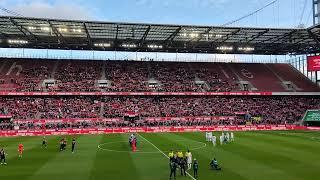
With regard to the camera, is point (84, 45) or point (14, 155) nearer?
point (14, 155)

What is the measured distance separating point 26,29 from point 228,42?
1616 inches

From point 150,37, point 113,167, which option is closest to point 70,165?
point 113,167

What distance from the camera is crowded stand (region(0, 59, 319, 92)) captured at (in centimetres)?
7650

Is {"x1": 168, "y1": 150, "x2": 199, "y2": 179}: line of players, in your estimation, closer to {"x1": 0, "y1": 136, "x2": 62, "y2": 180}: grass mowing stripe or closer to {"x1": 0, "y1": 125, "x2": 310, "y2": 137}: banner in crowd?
{"x1": 0, "y1": 136, "x2": 62, "y2": 180}: grass mowing stripe

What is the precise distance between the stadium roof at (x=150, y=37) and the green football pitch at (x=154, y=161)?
27.3 m

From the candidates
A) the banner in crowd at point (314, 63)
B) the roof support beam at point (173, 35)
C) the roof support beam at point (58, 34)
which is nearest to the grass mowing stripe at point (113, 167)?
the roof support beam at point (58, 34)

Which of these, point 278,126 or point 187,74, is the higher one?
point 187,74

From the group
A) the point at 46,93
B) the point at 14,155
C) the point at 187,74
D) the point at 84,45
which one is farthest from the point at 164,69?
the point at 14,155

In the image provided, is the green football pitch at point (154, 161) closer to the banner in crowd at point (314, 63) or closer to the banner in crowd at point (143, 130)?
the banner in crowd at point (143, 130)

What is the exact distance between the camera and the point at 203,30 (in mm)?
68125

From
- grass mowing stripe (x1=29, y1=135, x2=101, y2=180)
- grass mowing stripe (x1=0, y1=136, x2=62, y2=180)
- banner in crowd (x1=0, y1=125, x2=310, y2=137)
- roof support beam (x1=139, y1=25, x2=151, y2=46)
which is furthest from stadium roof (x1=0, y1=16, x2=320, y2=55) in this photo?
grass mowing stripe (x1=29, y1=135, x2=101, y2=180)

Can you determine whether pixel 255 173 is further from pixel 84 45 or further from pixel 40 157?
pixel 84 45

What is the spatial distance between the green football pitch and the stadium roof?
2728cm

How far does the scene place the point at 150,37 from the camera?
2899 inches
